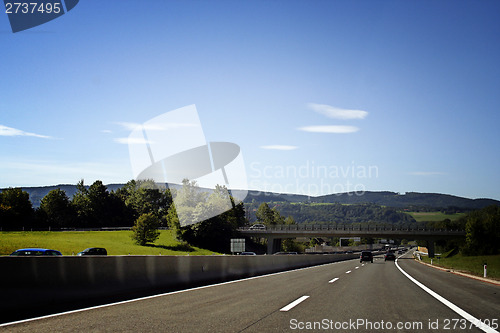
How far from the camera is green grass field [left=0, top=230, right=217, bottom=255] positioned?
63.9 m

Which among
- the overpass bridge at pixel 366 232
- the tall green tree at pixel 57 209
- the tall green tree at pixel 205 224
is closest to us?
the tall green tree at pixel 205 224

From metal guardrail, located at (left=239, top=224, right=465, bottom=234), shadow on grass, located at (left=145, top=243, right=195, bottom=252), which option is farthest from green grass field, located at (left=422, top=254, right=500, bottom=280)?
shadow on grass, located at (left=145, top=243, right=195, bottom=252)

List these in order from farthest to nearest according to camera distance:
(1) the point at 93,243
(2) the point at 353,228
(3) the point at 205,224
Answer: (2) the point at 353,228, (3) the point at 205,224, (1) the point at 93,243

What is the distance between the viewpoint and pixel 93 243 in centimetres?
7531

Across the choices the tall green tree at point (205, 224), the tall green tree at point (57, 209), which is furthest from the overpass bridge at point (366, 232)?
the tall green tree at point (57, 209)

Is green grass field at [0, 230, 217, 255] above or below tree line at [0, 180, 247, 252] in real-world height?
below

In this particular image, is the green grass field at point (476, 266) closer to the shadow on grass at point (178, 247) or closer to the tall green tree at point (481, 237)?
the shadow on grass at point (178, 247)

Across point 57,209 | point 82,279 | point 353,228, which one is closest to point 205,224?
point 353,228

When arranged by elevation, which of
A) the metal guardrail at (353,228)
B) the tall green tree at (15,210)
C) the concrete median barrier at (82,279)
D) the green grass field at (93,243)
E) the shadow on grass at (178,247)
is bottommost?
the shadow on grass at (178,247)

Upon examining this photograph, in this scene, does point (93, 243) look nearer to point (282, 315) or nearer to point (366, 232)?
point (366, 232)

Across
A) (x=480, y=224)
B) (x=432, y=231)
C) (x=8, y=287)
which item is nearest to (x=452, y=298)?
(x=8, y=287)

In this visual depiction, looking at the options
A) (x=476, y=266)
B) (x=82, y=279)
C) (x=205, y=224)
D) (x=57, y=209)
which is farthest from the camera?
(x=57, y=209)

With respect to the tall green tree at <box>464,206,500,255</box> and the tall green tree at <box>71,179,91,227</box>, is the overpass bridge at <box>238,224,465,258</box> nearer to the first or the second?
the tall green tree at <box>464,206,500,255</box>

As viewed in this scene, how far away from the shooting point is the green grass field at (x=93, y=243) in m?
63.9
